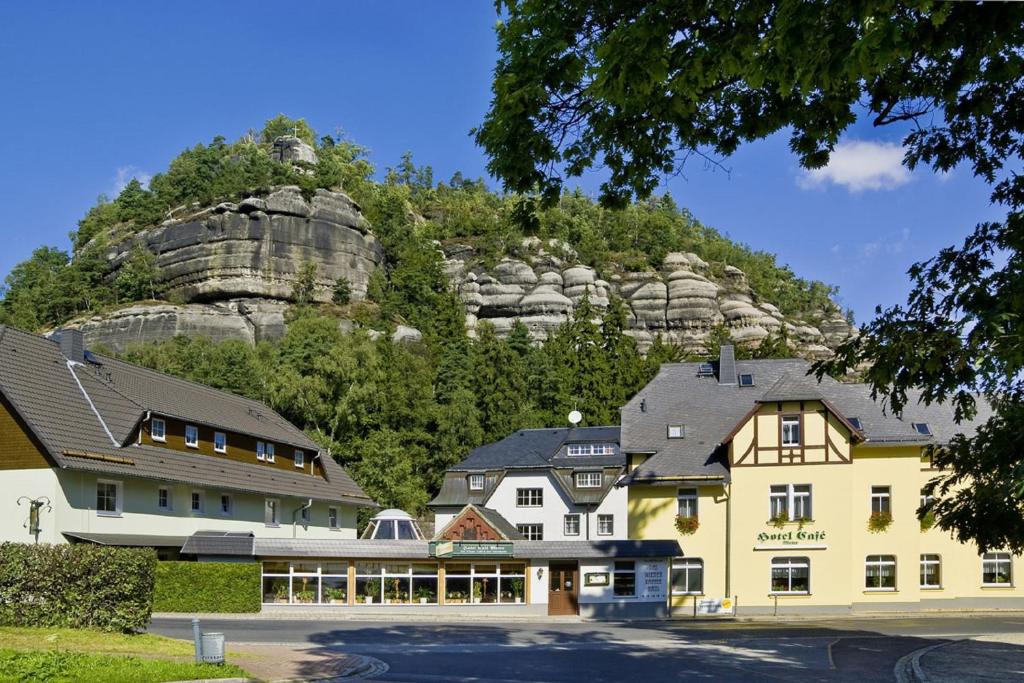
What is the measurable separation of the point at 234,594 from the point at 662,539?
1626 cm

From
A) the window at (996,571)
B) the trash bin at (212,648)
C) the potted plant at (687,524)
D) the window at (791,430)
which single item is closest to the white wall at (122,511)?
the potted plant at (687,524)

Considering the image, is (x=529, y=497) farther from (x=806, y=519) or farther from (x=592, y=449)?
(x=806, y=519)

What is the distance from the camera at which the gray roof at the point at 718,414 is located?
4100cm

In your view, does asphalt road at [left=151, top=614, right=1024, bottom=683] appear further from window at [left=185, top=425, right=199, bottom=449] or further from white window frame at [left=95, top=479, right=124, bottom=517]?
window at [left=185, top=425, right=199, bottom=449]

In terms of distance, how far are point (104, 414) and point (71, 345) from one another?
13.6 feet

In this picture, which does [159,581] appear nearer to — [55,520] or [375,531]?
[55,520]

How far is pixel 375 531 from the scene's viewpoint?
44.9 metres

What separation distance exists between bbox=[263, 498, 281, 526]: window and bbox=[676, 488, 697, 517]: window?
→ 686 inches

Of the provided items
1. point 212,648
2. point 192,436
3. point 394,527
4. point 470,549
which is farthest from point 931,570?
point 212,648

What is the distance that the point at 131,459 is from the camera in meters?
36.3

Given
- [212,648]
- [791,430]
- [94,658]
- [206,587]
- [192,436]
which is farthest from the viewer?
[192,436]

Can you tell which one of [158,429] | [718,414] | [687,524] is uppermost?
[718,414]

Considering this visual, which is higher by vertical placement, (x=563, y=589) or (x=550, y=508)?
(x=550, y=508)

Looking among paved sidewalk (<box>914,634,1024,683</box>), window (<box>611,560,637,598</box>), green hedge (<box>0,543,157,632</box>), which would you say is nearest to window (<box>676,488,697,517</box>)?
window (<box>611,560,637,598</box>)
